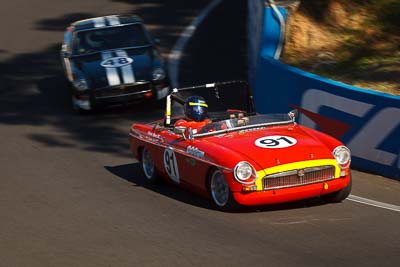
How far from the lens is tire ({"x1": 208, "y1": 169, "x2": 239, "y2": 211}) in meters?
10.2

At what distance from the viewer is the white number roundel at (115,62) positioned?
685 inches

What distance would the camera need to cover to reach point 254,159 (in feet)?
33.2

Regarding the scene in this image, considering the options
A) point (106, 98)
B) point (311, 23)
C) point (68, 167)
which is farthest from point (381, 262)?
A: point (311, 23)

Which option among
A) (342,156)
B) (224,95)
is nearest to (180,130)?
(224,95)

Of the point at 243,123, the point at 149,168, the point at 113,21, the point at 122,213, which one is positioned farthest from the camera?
the point at 113,21

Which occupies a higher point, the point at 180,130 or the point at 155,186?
the point at 180,130

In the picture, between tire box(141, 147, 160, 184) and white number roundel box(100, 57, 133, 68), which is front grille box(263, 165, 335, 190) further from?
white number roundel box(100, 57, 133, 68)

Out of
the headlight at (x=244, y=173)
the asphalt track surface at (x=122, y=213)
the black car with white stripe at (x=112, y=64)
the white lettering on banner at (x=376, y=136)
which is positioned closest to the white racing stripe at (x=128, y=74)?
the black car with white stripe at (x=112, y=64)

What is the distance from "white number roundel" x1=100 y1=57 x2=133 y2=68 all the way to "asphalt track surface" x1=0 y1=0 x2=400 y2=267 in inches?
37.1

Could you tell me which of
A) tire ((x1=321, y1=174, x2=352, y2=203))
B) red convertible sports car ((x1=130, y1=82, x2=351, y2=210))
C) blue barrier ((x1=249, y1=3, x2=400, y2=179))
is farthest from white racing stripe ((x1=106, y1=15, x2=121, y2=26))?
tire ((x1=321, y1=174, x2=352, y2=203))

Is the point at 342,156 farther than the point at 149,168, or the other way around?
the point at 149,168

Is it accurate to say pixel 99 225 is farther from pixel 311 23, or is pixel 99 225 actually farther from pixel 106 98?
pixel 311 23

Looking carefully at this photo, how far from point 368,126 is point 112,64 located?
6.44 metres

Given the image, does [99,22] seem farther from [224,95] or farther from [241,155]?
[241,155]
